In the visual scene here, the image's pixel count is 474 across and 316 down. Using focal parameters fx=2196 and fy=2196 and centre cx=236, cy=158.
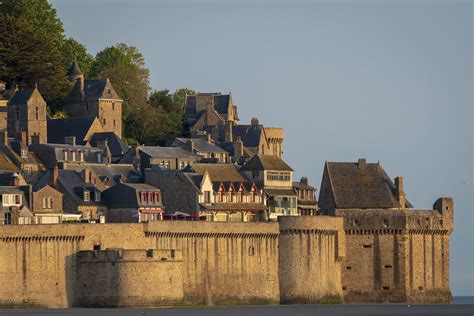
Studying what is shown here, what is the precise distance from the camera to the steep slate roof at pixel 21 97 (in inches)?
4985

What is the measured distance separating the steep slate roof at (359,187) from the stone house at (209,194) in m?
4.40

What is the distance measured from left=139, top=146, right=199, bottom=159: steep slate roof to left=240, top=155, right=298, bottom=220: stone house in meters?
4.53

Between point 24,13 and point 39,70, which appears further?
point 24,13

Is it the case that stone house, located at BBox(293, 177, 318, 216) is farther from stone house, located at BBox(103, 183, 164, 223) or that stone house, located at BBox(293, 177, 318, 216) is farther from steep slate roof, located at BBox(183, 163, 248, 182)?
stone house, located at BBox(103, 183, 164, 223)

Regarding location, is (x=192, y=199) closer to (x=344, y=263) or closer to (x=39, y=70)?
(x=344, y=263)

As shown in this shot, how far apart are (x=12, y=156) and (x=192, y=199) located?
10337mm

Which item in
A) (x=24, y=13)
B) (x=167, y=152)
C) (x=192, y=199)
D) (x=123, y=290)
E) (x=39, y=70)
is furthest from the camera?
(x=24, y=13)

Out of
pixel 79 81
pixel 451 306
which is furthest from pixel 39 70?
pixel 451 306

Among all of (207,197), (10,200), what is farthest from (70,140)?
(10,200)

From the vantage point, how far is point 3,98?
130m

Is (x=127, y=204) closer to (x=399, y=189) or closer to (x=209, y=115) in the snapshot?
(x=399, y=189)

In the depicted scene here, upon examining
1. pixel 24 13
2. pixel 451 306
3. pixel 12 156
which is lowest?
pixel 451 306

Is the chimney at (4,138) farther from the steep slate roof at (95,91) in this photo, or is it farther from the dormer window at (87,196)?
the steep slate roof at (95,91)

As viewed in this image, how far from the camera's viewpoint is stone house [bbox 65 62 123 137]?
133 meters
